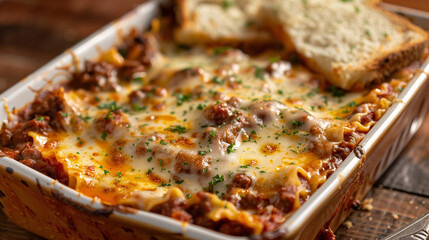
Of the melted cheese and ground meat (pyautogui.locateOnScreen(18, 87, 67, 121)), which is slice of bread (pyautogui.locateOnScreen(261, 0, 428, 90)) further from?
ground meat (pyautogui.locateOnScreen(18, 87, 67, 121))

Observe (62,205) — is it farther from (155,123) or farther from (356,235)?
A: (356,235)

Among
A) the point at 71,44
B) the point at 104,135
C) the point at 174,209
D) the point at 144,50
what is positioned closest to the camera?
the point at 174,209

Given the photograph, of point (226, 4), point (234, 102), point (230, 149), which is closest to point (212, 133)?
point (230, 149)

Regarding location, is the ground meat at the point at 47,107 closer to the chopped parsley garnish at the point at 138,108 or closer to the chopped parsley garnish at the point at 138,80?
the chopped parsley garnish at the point at 138,108

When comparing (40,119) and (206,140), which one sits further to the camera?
(40,119)

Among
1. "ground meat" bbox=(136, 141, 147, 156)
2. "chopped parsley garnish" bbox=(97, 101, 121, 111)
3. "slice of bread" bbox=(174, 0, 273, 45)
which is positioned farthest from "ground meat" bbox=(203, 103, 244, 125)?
"slice of bread" bbox=(174, 0, 273, 45)

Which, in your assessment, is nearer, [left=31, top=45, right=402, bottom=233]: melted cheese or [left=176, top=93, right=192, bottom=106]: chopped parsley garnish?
[left=31, top=45, right=402, bottom=233]: melted cheese

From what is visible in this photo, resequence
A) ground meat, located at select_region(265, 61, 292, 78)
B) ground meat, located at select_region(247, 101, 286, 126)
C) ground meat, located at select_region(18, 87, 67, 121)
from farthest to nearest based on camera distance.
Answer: ground meat, located at select_region(265, 61, 292, 78) → ground meat, located at select_region(18, 87, 67, 121) → ground meat, located at select_region(247, 101, 286, 126)

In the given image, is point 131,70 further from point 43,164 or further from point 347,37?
point 347,37
